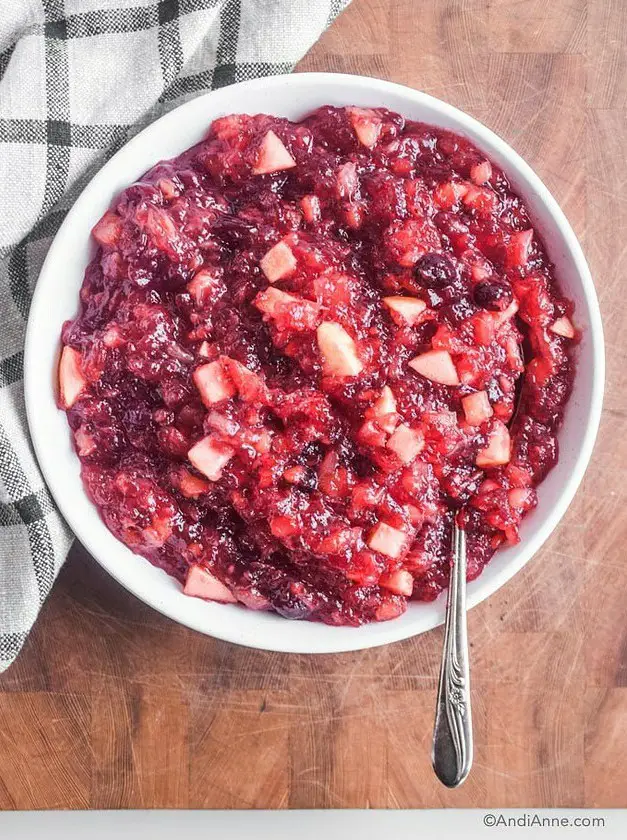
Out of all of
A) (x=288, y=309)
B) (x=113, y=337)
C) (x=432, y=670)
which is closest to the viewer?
(x=288, y=309)

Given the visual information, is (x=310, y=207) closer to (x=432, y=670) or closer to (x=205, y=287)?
(x=205, y=287)

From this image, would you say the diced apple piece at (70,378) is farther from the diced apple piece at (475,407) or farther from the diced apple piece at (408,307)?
the diced apple piece at (475,407)

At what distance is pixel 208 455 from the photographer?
2154 mm

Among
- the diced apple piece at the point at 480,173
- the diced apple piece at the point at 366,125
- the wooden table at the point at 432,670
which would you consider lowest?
the wooden table at the point at 432,670

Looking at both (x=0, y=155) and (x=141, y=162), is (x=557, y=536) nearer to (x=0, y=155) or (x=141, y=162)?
(x=141, y=162)

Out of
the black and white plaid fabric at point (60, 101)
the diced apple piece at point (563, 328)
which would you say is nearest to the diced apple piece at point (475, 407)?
the diced apple piece at point (563, 328)

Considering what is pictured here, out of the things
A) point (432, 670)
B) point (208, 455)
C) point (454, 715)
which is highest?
point (208, 455)

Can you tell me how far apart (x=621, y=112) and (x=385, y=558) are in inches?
61.9

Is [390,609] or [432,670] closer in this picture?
[390,609]

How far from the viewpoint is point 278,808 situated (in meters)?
2.73

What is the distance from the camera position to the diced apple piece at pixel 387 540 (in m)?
2.20

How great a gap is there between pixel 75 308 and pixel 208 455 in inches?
23.7

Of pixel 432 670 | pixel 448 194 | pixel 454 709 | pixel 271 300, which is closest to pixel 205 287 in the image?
pixel 271 300

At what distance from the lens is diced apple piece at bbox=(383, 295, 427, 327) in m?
2.16
